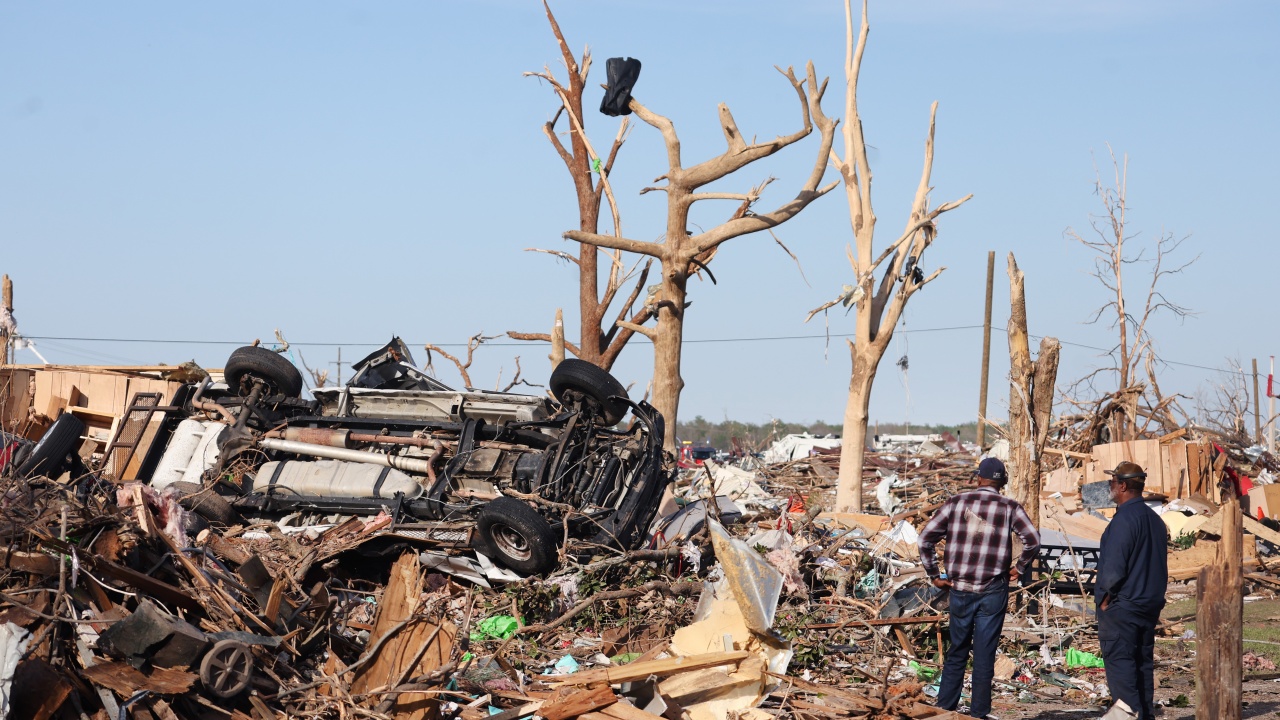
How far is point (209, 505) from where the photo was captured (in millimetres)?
10195

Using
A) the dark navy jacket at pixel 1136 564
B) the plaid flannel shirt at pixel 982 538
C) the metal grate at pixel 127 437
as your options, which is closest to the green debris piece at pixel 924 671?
the plaid flannel shirt at pixel 982 538

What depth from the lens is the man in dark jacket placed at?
6629 millimetres

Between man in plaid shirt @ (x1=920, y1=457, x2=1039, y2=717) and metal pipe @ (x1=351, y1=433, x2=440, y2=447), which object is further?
metal pipe @ (x1=351, y1=433, x2=440, y2=447)

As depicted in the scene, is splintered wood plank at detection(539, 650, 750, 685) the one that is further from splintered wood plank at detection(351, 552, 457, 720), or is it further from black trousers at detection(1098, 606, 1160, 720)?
black trousers at detection(1098, 606, 1160, 720)

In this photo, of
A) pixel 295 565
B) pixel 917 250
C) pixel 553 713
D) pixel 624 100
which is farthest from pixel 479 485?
pixel 917 250

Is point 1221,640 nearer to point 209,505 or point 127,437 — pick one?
point 209,505

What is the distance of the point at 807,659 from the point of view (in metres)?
8.57

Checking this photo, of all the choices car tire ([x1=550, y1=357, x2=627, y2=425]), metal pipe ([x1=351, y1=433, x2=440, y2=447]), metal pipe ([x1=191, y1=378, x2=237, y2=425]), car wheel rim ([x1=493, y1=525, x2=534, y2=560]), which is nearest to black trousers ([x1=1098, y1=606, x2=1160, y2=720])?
car wheel rim ([x1=493, y1=525, x2=534, y2=560])

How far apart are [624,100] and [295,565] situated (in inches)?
295

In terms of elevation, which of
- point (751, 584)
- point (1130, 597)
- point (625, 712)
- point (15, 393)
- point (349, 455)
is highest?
point (15, 393)

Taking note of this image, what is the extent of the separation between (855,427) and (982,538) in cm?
894

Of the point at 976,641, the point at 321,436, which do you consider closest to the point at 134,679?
the point at 976,641

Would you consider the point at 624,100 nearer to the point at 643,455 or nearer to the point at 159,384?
the point at 643,455

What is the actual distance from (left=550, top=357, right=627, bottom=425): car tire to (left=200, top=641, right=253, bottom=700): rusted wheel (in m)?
4.75
